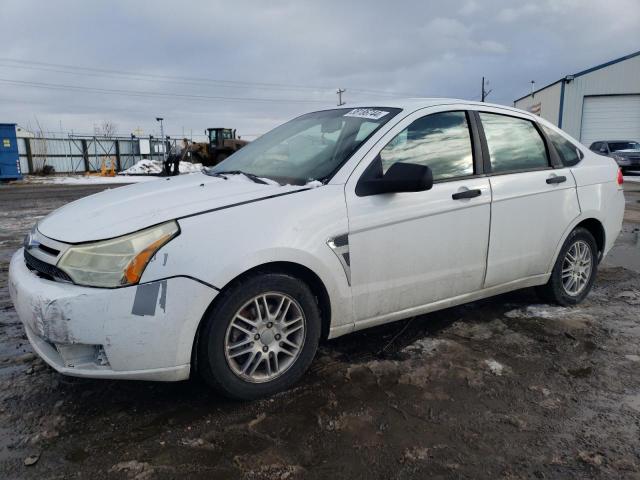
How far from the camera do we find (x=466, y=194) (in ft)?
10.6

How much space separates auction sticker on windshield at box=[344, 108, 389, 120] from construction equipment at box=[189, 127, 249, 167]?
70.3 ft

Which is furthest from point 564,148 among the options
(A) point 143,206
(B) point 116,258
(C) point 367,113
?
(B) point 116,258

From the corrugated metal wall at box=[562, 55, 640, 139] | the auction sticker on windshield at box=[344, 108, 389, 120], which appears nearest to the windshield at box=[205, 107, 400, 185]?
the auction sticker on windshield at box=[344, 108, 389, 120]

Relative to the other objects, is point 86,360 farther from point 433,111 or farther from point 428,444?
point 433,111

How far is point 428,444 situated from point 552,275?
230 cm

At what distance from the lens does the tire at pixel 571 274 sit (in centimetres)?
399

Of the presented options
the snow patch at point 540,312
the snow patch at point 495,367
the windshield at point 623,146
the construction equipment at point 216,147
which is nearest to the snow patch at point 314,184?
the snow patch at point 495,367

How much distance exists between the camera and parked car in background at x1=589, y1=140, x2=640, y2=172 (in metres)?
22.5

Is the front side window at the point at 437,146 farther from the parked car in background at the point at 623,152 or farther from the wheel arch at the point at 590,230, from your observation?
the parked car in background at the point at 623,152

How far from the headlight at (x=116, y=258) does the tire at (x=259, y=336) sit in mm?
402

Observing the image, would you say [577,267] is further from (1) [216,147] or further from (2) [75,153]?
(2) [75,153]

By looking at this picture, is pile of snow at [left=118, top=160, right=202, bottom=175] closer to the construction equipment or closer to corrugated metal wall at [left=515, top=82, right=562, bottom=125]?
the construction equipment

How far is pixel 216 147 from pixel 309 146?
77.1 ft

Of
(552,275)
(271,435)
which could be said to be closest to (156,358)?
(271,435)
